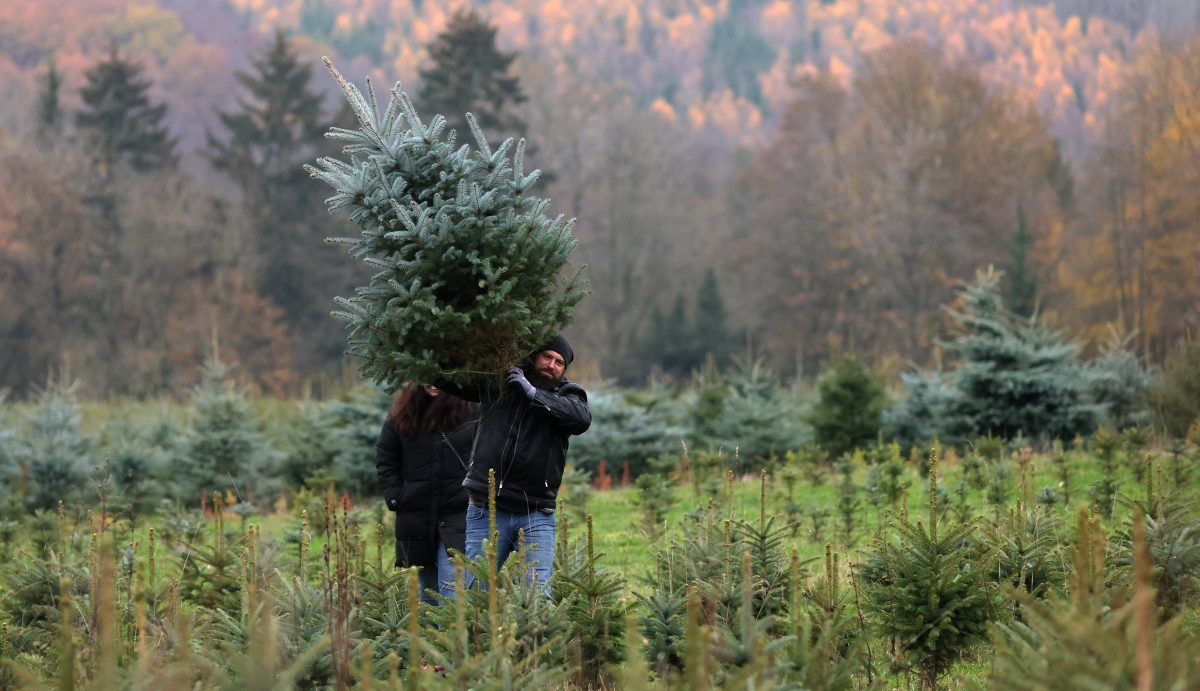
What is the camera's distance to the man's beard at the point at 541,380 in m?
5.96

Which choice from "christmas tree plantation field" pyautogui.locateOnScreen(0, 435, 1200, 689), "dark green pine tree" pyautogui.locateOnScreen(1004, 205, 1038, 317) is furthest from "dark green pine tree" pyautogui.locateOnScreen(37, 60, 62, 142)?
"christmas tree plantation field" pyautogui.locateOnScreen(0, 435, 1200, 689)

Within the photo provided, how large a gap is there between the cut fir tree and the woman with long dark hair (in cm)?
96

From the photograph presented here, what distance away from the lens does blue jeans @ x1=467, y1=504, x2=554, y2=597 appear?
230 inches

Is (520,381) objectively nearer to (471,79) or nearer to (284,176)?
(471,79)

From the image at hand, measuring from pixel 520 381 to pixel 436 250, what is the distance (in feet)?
2.41

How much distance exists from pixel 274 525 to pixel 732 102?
99.4 metres

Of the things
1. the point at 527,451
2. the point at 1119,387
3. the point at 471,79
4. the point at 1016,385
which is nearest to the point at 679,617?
the point at 527,451

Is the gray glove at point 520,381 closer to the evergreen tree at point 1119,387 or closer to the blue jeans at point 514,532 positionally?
the blue jeans at point 514,532

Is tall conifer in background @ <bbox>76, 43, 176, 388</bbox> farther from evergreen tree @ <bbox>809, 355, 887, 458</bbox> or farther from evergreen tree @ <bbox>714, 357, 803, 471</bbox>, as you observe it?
evergreen tree @ <bbox>809, 355, 887, 458</bbox>

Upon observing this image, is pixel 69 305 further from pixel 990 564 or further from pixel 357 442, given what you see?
pixel 990 564

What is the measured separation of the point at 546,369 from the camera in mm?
5941

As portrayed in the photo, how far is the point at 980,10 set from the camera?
306 ft

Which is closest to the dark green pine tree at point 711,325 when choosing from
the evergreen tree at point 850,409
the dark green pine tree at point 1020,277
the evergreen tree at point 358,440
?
the dark green pine tree at point 1020,277

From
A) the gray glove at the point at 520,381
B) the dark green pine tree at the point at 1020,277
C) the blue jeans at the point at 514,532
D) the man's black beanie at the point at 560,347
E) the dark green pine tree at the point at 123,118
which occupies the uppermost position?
the dark green pine tree at the point at 123,118
